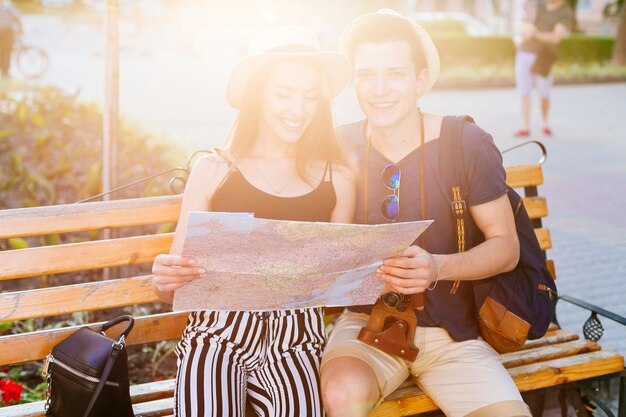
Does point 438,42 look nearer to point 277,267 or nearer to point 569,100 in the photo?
point 569,100

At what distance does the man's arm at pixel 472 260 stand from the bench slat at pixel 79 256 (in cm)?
107

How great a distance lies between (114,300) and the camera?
9.75 ft

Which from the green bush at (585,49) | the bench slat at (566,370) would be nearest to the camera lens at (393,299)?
the bench slat at (566,370)

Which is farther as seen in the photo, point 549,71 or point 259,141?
point 549,71

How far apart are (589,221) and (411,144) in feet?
14.9

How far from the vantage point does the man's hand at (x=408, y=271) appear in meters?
2.43

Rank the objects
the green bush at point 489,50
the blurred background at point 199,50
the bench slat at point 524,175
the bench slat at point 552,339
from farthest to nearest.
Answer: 1. the green bush at point 489,50
2. the blurred background at point 199,50
3. the bench slat at point 524,175
4. the bench slat at point 552,339

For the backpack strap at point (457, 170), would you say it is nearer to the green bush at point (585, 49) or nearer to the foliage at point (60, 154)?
the foliage at point (60, 154)

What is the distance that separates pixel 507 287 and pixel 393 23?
1070mm

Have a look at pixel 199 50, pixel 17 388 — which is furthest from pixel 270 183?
pixel 199 50

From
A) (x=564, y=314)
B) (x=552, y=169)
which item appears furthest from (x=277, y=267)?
(x=552, y=169)

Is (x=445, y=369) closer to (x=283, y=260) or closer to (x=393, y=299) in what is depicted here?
(x=393, y=299)

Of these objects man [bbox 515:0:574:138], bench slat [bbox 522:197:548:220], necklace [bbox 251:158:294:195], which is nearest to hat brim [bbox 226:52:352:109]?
necklace [bbox 251:158:294:195]

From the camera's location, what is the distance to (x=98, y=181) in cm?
526
